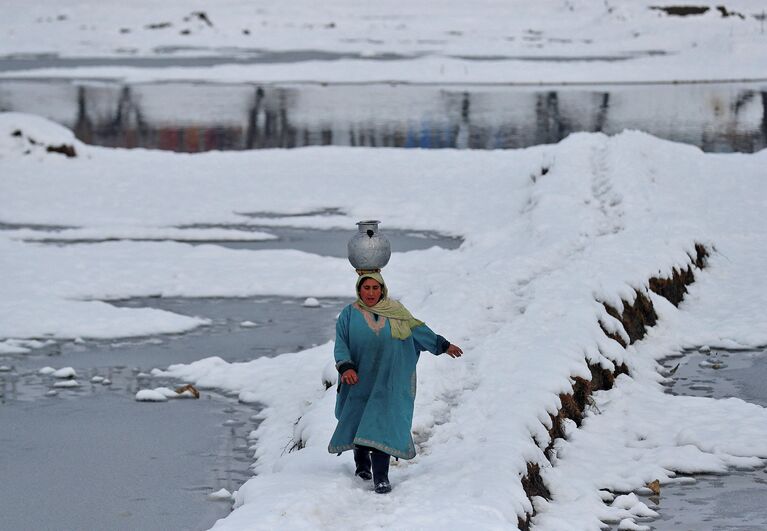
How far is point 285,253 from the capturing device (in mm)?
17125

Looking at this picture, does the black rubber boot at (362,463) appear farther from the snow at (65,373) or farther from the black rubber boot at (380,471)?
the snow at (65,373)

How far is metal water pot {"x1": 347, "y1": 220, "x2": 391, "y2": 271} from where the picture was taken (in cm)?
698

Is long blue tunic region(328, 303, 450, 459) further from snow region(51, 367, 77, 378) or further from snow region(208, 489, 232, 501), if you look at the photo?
snow region(51, 367, 77, 378)

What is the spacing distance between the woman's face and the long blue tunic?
0.24 ft

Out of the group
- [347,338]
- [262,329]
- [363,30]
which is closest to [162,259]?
[262,329]

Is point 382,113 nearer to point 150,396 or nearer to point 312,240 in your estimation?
point 312,240

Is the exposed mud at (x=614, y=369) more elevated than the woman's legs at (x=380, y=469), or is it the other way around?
the woman's legs at (x=380, y=469)

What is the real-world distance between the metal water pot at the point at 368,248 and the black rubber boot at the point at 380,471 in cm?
102

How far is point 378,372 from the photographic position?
7.13 metres

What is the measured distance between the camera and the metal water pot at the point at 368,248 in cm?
698

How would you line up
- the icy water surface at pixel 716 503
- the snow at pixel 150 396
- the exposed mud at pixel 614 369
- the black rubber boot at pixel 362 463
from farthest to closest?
the snow at pixel 150 396, the exposed mud at pixel 614 369, the icy water surface at pixel 716 503, the black rubber boot at pixel 362 463

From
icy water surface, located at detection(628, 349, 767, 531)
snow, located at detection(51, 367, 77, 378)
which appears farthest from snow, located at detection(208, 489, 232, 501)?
snow, located at detection(51, 367, 77, 378)

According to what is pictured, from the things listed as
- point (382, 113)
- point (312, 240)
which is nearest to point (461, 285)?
point (312, 240)

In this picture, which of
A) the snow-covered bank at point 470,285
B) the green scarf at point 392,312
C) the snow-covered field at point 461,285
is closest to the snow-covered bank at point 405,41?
the snow-covered field at point 461,285
